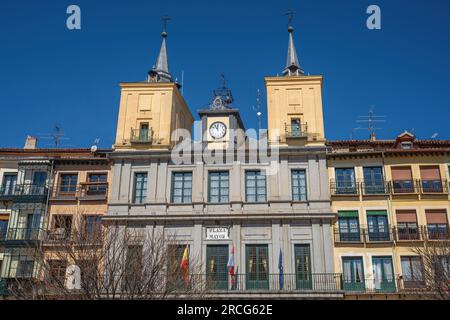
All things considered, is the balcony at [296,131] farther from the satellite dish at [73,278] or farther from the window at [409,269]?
the satellite dish at [73,278]

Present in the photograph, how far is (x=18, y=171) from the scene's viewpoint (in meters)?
34.3

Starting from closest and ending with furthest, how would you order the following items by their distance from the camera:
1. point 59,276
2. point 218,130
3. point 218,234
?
point 59,276 → point 218,234 → point 218,130

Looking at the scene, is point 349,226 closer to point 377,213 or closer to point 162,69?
point 377,213

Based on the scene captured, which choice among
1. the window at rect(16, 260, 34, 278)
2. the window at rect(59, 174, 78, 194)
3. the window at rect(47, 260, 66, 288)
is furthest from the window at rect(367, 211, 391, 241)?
the window at rect(16, 260, 34, 278)

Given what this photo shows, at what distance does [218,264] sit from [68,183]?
41.2ft

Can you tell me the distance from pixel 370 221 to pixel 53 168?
22297mm

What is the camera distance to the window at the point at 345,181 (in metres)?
31.7

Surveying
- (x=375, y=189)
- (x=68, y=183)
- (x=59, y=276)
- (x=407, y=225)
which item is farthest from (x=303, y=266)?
(x=68, y=183)

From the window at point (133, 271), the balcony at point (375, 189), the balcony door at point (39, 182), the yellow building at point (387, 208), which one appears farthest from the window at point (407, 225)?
the balcony door at point (39, 182)

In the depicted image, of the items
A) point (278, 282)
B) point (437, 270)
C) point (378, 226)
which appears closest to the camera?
point (437, 270)

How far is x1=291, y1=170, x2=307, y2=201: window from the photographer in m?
31.2

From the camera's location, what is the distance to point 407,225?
30688 millimetres

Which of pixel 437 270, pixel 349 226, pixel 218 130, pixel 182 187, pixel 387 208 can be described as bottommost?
pixel 437 270

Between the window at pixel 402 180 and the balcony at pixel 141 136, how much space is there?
54.9ft
